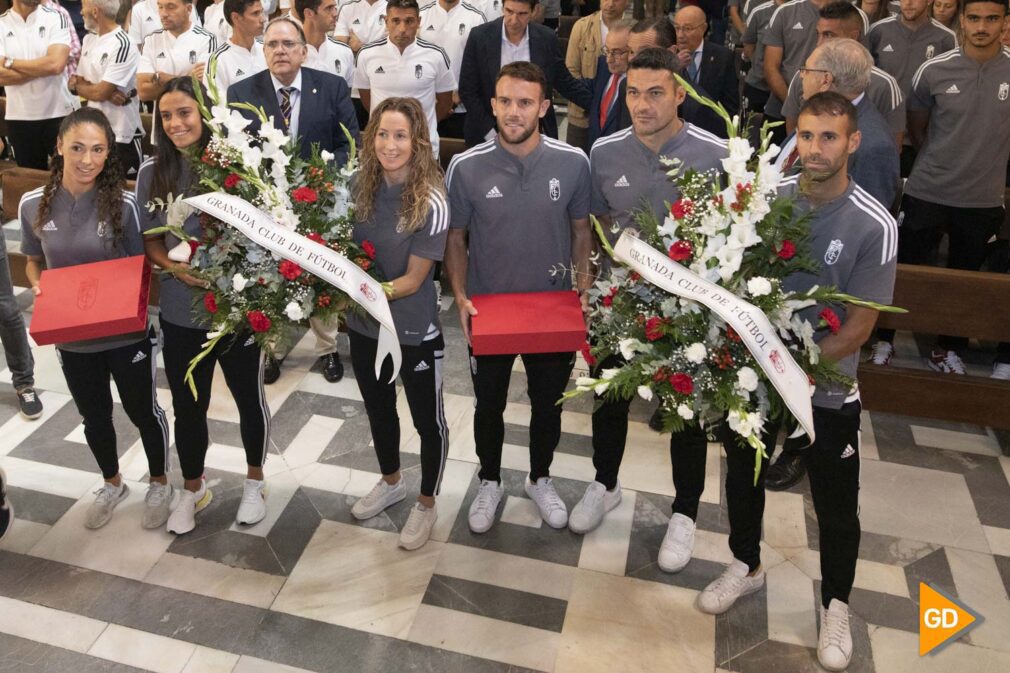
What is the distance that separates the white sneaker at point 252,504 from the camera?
145 inches

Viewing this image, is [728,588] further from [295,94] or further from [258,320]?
[295,94]

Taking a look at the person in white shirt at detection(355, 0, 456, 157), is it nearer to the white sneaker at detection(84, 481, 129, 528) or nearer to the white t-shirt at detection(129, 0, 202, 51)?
the white t-shirt at detection(129, 0, 202, 51)

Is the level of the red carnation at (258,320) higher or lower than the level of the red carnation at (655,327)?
lower

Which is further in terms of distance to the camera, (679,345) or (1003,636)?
(1003,636)

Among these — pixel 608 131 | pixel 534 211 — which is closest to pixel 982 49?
pixel 608 131

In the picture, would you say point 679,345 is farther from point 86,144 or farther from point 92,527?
point 92,527

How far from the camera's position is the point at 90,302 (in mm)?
3076

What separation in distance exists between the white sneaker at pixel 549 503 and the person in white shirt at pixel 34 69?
3.78 m

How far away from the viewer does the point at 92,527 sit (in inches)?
144

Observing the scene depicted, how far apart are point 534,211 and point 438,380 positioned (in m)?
0.75

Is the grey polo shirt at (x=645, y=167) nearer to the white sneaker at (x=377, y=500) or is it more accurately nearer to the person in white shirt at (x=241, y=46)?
the white sneaker at (x=377, y=500)

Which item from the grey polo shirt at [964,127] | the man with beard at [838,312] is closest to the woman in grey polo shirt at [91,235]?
the man with beard at [838,312]

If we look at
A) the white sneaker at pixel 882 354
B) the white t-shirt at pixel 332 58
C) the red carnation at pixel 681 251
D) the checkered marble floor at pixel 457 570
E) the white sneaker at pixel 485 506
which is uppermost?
the white t-shirt at pixel 332 58

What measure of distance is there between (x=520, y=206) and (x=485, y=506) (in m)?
1.27
